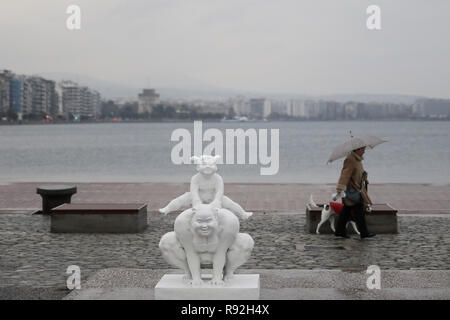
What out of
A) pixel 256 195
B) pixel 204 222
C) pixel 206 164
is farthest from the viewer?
pixel 256 195

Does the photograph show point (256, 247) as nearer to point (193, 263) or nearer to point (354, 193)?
point (354, 193)

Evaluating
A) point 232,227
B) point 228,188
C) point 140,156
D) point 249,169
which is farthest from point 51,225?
point 140,156

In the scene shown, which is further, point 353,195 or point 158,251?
point 353,195

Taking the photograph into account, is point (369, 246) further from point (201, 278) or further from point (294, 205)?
point (294, 205)

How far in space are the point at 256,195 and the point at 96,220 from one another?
7.25 metres

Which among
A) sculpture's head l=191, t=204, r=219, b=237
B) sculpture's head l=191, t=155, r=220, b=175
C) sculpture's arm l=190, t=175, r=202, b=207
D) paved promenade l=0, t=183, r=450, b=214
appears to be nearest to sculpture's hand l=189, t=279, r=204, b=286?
sculpture's head l=191, t=204, r=219, b=237

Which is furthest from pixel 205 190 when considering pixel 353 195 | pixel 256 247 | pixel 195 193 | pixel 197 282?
pixel 353 195

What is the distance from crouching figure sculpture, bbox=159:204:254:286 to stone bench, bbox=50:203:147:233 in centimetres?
537

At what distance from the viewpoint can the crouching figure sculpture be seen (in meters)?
6.64

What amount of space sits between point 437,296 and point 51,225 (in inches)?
300

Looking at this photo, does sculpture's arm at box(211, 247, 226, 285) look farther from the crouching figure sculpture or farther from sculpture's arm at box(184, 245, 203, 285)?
sculpture's arm at box(184, 245, 203, 285)

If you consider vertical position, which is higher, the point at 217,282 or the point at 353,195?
the point at 353,195

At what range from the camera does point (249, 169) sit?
42188 mm

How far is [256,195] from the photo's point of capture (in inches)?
741
